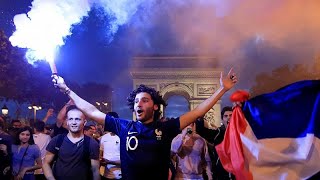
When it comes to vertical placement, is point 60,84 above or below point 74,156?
above

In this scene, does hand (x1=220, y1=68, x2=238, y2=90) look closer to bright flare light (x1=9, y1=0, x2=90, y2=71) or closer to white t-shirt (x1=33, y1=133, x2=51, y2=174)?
bright flare light (x1=9, y1=0, x2=90, y2=71)

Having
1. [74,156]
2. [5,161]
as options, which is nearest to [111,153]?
[5,161]

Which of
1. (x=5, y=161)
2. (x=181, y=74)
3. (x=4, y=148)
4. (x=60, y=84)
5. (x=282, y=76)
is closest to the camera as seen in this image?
(x=60, y=84)

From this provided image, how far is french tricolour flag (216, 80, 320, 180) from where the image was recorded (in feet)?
14.6

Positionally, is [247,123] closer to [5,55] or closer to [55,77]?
[55,77]

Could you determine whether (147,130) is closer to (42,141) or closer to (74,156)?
(74,156)

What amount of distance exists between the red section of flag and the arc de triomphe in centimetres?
3046

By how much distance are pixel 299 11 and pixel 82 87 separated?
2847 cm

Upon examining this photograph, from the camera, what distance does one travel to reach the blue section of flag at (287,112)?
450 cm

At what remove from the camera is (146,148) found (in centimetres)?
434

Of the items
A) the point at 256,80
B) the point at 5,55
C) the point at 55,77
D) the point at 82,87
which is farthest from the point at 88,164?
the point at 82,87

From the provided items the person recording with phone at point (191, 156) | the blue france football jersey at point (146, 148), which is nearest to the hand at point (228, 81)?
the blue france football jersey at point (146, 148)

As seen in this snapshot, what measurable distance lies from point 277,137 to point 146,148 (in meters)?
1.55

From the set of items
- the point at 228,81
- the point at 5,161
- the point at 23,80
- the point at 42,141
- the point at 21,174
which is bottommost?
the point at 21,174
